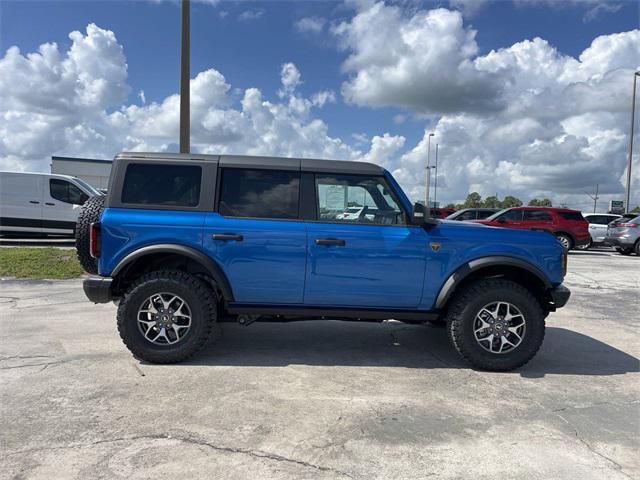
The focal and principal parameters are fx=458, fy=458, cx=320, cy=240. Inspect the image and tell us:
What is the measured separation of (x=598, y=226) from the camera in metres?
19.1

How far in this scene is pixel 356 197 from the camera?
4422mm

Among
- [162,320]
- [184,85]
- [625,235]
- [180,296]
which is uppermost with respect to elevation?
[184,85]

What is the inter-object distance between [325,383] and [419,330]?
215cm

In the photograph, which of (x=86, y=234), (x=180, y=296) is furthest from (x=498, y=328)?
(x=86, y=234)

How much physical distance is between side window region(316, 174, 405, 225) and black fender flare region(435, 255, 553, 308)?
70cm

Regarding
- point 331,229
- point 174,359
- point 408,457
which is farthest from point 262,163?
point 408,457

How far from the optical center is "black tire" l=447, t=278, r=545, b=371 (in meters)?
4.27

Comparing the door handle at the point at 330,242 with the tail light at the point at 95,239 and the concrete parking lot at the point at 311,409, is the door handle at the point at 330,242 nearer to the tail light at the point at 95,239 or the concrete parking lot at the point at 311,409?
the concrete parking lot at the point at 311,409

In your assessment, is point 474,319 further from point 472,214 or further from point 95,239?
point 472,214

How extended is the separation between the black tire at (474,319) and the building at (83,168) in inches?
2057

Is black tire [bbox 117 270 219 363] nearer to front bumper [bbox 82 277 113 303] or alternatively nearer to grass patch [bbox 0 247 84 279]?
front bumper [bbox 82 277 113 303]

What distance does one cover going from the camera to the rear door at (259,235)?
4.22m

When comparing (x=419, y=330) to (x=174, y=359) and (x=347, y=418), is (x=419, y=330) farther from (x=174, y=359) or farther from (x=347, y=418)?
(x=174, y=359)

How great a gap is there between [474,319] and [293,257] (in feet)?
5.86
